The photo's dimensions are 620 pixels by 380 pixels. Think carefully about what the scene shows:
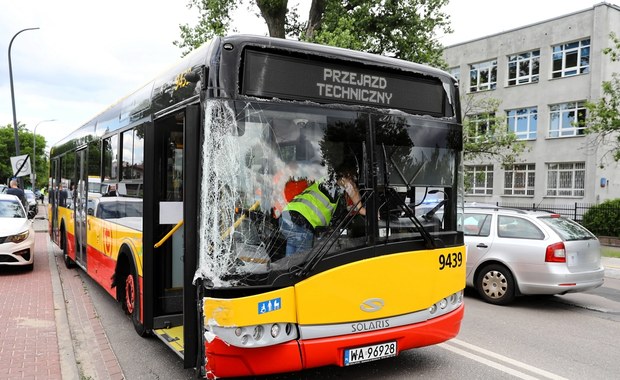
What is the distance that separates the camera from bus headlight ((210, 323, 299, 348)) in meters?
3.67

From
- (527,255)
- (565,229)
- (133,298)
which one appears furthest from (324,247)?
(565,229)

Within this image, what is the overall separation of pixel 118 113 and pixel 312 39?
1367 centimetres

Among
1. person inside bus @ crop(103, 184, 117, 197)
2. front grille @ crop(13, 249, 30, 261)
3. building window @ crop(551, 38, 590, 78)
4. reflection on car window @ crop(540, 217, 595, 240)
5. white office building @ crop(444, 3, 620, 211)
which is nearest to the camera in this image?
person inside bus @ crop(103, 184, 117, 197)

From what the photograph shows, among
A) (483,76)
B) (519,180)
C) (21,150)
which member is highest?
(483,76)

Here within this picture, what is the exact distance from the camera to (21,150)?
76.6m

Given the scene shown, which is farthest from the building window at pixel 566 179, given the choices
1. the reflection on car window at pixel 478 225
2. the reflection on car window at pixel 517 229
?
the reflection on car window at pixel 517 229

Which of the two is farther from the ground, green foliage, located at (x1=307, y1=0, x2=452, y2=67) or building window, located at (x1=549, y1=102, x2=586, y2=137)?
green foliage, located at (x1=307, y1=0, x2=452, y2=67)

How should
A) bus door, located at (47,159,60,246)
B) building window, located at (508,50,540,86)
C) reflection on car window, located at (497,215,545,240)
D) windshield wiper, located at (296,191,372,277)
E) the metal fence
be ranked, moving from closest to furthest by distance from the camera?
1. windshield wiper, located at (296,191,372,277)
2. reflection on car window, located at (497,215,545,240)
3. bus door, located at (47,159,60,246)
4. the metal fence
5. building window, located at (508,50,540,86)

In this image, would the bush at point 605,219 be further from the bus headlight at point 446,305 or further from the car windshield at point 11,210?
the car windshield at point 11,210

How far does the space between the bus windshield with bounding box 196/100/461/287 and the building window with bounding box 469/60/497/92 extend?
32555 millimetres

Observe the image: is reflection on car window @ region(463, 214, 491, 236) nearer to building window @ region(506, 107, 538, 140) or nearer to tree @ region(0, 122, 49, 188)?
building window @ region(506, 107, 538, 140)

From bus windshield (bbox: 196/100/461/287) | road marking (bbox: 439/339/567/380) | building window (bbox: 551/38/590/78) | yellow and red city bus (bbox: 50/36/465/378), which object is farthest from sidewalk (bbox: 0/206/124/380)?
building window (bbox: 551/38/590/78)

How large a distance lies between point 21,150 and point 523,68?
71565 millimetres

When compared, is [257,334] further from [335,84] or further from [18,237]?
[18,237]
